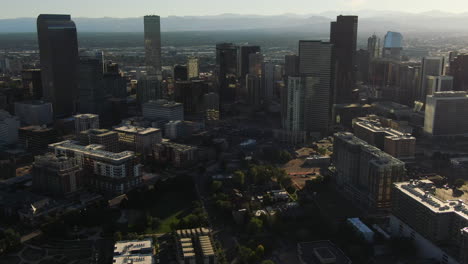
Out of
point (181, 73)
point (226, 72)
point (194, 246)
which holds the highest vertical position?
point (226, 72)

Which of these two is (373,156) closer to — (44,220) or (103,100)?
(44,220)

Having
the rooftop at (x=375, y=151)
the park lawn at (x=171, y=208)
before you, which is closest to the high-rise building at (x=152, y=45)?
the park lawn at (x=171, y=208)

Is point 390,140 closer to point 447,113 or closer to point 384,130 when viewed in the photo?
point 384,130

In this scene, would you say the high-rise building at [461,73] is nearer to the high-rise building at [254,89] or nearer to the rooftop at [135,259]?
the high-rise building at [254,89]

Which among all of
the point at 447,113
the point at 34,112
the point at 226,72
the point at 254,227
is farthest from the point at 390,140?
the point at 226,72

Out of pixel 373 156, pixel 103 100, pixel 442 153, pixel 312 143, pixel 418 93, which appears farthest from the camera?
pixel 418 93

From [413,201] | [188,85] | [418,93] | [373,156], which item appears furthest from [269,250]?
[418,93]

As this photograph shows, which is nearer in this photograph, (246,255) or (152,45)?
(246,255)
